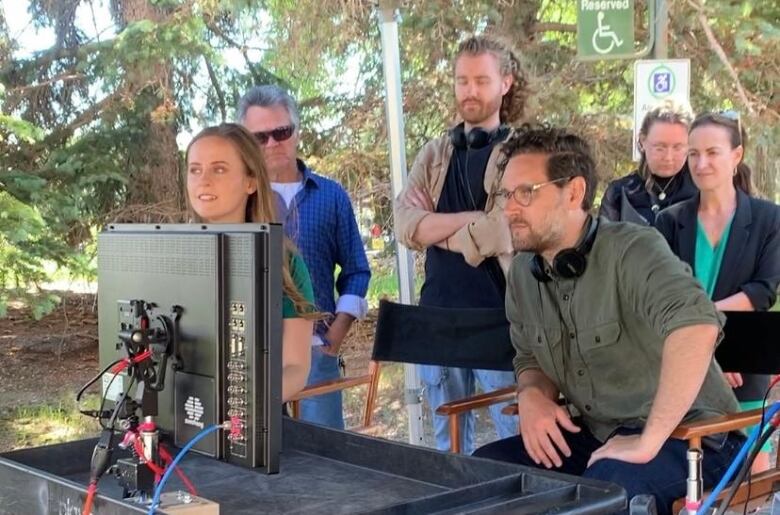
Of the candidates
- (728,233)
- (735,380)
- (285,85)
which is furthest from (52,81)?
(735,380)

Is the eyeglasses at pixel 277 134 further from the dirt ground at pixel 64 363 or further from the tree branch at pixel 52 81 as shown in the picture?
the tree branch at pixel 52 81

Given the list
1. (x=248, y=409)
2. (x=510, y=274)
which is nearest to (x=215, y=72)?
(x=510, y=274)

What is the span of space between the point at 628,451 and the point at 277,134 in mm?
1728

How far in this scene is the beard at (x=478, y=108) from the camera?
3457 millimetres

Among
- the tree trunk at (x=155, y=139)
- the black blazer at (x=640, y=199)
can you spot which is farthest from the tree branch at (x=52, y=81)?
the black blazer at (x=640, y=199)

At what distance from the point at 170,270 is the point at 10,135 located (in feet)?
19.0

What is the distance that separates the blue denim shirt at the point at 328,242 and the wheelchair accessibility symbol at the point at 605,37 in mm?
2335

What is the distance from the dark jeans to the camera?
7.91 feet

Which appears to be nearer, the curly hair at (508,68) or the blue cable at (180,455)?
the blue cable at (180,455)

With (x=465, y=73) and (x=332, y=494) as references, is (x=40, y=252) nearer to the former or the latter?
(x=465, y=73)

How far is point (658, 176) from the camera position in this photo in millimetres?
3846

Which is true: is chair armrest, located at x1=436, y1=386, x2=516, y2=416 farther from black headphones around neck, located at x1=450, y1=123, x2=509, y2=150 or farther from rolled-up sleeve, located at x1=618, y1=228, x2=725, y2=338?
black headphones around neck, located at x1=450, y1=123, x2=509, y2=150

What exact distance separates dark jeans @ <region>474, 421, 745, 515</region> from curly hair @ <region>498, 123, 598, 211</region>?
69 centimetres

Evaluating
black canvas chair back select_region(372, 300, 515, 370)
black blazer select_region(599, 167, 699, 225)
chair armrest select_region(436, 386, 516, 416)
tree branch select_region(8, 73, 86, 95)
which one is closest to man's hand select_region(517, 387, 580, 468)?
chair armrest select_region(436, 386, 516, 416)
